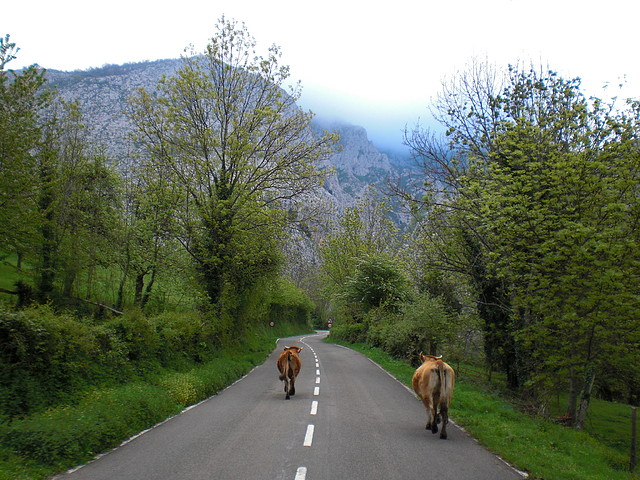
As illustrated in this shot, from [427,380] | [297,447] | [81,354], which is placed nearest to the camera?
[297,447]

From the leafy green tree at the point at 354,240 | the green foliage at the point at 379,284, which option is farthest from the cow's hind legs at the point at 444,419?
the leafy green tree at the point at 354,240

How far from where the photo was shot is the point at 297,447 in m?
7.30

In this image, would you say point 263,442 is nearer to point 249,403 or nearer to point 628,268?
point 249,403

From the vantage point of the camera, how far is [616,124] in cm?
1258

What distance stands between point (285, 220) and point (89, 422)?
15384mm

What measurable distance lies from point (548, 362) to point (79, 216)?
18.1m

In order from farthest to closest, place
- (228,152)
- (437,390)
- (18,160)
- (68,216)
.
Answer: (228,152), (68,216), (18,160), (437,390)

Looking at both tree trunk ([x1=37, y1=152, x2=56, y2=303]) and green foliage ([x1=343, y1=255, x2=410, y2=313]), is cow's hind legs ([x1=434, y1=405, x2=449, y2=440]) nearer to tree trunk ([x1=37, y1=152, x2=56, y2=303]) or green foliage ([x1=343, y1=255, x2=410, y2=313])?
tree trunk ([x1=37, y1=152, x2=56, y2=303])

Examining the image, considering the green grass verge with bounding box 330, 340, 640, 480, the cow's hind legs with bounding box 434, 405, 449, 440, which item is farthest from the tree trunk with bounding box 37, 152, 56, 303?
the green grass verge with bounding box 330, 340, 640, 480

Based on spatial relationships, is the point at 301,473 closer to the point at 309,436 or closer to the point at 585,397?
the point at 309,436

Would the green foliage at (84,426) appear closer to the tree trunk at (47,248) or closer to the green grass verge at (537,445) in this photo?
the green grass verge at (537,445)

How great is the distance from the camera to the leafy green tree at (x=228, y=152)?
67.7ft

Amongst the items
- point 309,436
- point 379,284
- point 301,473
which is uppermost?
point 379,284

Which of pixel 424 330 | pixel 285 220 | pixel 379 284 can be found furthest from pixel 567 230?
pixel 379 284
